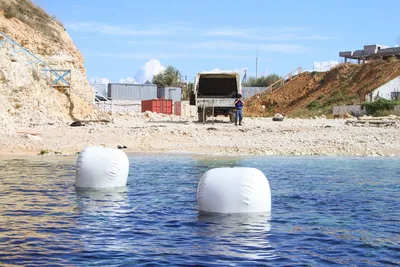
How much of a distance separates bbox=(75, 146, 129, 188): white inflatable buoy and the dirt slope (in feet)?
171

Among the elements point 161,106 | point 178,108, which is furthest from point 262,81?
point 161,106

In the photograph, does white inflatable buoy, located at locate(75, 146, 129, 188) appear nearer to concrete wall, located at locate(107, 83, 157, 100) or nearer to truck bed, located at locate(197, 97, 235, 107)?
truck bed, located at locate(197, 97, 235, 107)

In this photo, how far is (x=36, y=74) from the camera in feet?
125

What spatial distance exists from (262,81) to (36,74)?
60370mm

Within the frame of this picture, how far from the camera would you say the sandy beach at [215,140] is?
941 inches

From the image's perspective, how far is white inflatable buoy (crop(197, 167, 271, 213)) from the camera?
32.8 ft

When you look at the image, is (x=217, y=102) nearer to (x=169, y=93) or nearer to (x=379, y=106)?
(x=379, y=106)

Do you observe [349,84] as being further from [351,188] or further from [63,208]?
[63,208]

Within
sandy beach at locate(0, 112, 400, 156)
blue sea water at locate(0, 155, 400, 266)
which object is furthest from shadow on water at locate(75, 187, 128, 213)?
sandy beach at locate(0, 112, 400, 156)

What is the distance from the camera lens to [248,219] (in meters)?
10.0

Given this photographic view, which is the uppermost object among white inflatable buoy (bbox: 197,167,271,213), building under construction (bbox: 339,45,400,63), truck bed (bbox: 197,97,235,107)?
building under construction (bbox: 339,45,400,63)

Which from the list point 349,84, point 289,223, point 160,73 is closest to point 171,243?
point 289,223

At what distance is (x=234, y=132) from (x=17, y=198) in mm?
16916

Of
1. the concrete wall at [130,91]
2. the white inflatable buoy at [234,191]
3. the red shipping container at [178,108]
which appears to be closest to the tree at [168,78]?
the concrete wall at [130,91]
